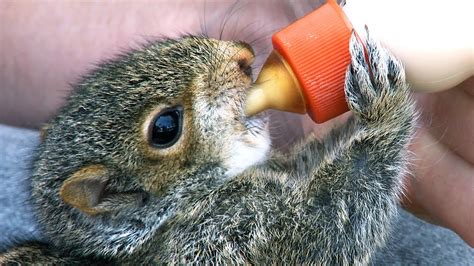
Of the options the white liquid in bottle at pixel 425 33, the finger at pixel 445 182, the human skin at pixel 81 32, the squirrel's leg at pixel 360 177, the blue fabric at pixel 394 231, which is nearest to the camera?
the white liquid in bottle at pixel 425 33

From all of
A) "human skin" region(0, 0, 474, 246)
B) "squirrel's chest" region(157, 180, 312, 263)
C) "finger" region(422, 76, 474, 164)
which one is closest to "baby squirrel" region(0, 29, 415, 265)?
"squirrel's chest" region(157, 180, 312, 263)

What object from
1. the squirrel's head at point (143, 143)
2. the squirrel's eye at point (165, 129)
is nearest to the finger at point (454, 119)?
the squirrel's head at point (143, 143)

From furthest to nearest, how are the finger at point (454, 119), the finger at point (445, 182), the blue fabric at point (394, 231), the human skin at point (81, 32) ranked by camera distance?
the human skin at point (81, 32), the blue fabric at point (394, 231), the finger at point (445, 182), the finger at point (454, 119)

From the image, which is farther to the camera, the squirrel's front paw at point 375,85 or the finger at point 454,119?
the finger at point 454,119

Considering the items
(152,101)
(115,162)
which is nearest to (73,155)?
(115,162)

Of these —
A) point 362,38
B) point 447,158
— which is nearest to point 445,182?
point 447,158

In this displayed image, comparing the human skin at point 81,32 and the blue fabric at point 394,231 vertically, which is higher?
the human skin at point 81,32

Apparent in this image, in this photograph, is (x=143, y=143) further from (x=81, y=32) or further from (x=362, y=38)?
(x=81, y=32)

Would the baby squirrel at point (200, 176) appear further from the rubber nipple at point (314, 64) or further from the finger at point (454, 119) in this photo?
the finger at point (454, 119)
